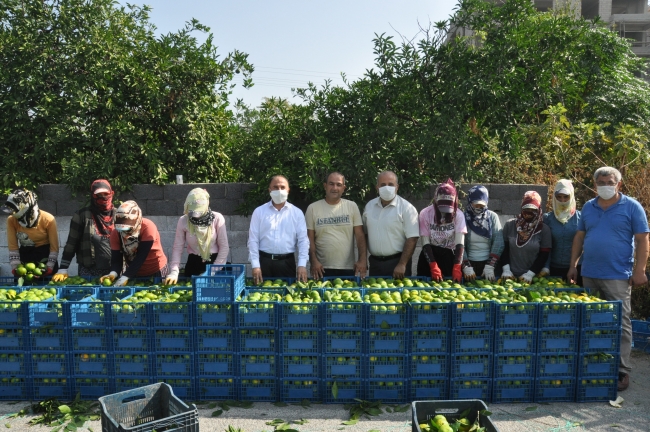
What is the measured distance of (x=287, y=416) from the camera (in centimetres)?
470

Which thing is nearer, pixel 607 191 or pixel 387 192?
pixel 607 191

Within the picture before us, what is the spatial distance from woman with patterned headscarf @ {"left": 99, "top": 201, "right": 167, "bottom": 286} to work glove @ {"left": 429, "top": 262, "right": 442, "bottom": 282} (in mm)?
2931

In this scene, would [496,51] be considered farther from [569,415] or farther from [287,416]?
[287,416]

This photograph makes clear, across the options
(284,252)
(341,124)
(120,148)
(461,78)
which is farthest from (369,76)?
(120,148)

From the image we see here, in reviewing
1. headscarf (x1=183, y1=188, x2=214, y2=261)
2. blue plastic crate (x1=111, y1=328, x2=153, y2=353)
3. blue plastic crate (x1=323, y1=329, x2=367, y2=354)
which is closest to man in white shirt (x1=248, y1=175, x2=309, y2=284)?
headscarf (x1=183, y1=188, x2=214, y2=261)

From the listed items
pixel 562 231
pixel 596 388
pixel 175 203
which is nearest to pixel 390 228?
pixel 562 231

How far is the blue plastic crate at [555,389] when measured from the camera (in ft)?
16.3

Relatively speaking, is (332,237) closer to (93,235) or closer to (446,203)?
(446,203)

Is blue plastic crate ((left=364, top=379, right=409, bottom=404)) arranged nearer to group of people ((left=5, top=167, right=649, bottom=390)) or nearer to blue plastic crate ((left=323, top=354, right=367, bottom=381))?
blue plastic crate ((left=323, top=354, right=367, bottom=381))

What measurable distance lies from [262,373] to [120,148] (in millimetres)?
4147

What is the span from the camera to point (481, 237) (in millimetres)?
6137

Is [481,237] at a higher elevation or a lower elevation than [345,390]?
higher

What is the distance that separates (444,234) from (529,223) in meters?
0.90

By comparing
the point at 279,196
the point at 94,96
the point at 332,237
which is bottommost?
the point at 332,237
